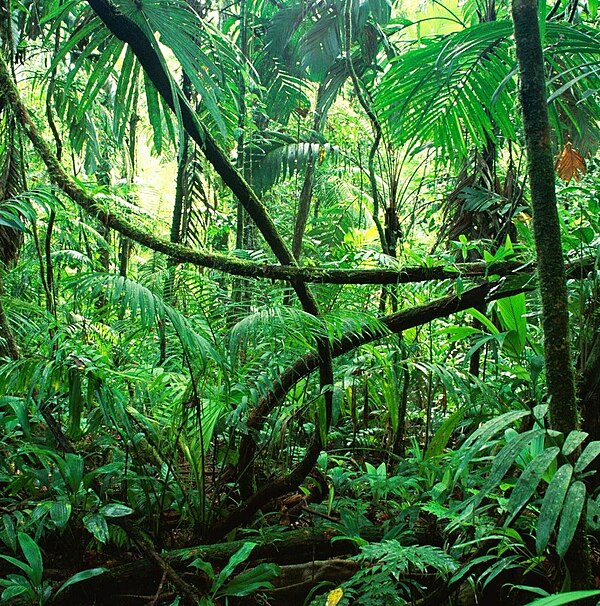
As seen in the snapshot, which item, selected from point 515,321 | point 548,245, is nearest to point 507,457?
point 548,245

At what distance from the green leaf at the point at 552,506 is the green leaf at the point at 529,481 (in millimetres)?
26

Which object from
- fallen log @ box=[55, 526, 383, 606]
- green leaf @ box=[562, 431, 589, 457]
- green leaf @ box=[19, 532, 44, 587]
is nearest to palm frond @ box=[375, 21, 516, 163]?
green leaf @ box=[562, 431, 589, 457]

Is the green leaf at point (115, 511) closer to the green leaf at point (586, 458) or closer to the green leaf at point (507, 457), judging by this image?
the green leaf at point (507, 457)

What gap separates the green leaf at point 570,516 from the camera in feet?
2.45

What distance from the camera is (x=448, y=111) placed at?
1.98 m

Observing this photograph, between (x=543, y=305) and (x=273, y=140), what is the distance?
3.47 metres

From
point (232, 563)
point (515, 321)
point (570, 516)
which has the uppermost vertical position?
point (515, 321)

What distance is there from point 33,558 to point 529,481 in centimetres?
135

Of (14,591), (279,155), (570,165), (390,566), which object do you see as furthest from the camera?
(279,155)

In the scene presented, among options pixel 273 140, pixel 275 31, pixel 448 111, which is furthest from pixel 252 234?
pixel 448 111

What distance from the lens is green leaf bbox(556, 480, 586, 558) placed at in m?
0.75

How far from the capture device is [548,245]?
91cm

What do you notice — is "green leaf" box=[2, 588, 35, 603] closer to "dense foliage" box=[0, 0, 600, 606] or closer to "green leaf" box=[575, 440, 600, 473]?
"dense foliage" box=[0, 0, 600, 606]

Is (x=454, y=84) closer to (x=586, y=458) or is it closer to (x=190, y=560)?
(x=586, y=458)
